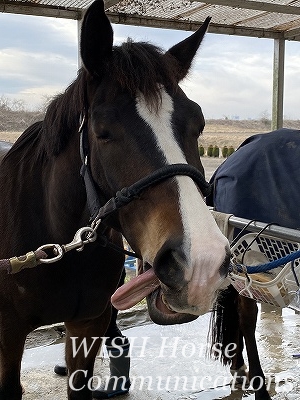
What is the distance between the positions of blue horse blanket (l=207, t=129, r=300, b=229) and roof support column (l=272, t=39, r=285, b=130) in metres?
1.96

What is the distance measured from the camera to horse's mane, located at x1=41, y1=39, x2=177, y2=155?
142 cm

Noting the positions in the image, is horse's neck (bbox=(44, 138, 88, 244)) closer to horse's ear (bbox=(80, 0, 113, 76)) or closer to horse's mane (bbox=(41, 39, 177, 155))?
horse's mane (bbox=(41, 39, 177, 155))

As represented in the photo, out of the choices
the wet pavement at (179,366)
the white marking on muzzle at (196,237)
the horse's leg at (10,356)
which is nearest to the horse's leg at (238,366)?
the wet pavement at (179,366)

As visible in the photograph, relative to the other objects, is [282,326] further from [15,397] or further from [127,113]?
[127,113]

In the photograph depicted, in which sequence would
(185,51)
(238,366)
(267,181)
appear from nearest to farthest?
(185,51)
(267,181)
(238,366)

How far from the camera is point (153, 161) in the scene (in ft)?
4.33

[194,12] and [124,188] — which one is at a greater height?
[194,12]

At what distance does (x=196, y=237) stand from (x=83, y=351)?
1.36m

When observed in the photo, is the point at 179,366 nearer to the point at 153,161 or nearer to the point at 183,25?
the point at 153,161

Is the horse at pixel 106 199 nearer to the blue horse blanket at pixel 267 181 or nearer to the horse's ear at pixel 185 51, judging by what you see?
the horse's ear at pixel 185 51

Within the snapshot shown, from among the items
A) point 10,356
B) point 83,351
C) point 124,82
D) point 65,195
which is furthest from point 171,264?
point 83,351

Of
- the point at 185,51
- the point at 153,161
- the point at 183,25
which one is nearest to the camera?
the point at 153,161

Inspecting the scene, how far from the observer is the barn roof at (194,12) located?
10.4 feet

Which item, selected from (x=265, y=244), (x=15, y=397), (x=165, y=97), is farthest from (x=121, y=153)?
(x=15, y=397)
